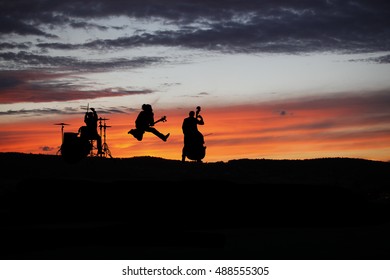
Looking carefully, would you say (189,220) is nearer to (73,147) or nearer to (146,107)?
(146,107)

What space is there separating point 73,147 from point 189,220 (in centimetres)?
1380

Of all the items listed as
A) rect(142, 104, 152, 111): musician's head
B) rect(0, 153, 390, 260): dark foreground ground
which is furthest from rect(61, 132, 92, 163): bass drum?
rect(0, 153, 390, 260): dark foreground ground

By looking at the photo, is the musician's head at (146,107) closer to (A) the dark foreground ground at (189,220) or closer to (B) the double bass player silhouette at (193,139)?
(B) the double bass player silhouette at (193,139)

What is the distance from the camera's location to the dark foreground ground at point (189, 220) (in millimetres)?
9656

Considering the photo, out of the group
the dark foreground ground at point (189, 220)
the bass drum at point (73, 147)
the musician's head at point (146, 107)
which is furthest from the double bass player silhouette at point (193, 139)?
the dark foreground ground at point (189, 220)

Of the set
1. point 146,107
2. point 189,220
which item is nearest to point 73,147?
point 146,107

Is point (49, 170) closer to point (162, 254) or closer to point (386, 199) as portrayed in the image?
point (386, 199)

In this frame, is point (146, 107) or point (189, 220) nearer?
point (189, 220)

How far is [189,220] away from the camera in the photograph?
1198 cm

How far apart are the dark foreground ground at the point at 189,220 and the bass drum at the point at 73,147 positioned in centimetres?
798

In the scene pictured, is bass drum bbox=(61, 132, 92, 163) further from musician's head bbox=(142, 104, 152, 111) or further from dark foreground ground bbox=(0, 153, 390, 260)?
dark foreground ground bbox=(0, 153, 390, 260)

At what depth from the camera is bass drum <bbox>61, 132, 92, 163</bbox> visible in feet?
81.6

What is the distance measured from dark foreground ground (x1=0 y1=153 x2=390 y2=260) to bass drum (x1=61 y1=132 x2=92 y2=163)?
314 inches

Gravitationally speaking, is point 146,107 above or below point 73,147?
above
